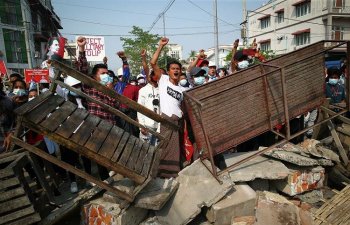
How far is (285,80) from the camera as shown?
3.65 m

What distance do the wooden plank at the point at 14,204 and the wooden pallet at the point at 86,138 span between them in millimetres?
520

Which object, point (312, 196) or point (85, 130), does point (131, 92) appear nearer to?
point (85, 130)

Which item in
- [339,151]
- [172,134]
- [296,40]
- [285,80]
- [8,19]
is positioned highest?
[8,19]

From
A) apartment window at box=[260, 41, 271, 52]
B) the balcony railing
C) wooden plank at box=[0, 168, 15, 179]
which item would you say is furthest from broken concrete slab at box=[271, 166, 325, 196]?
apartment window at box=[260, 41, 271, 52]

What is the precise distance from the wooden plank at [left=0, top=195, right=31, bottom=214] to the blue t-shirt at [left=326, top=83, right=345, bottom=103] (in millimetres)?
5275

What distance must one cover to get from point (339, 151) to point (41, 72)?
960 cm

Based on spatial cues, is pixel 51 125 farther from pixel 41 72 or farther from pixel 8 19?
pixel 8 19

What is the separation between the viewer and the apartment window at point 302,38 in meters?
30.1

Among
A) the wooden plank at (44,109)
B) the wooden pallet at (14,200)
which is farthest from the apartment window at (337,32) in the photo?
the wooden pallet at (14,200)

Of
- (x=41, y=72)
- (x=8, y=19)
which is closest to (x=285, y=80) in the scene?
(x=41, y=72)

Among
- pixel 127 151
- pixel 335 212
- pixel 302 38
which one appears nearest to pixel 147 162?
pixel 127 151

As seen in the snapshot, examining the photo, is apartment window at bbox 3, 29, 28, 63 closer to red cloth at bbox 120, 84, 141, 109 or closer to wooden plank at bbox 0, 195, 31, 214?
red cloth at bbox 120, 84, 141, 109

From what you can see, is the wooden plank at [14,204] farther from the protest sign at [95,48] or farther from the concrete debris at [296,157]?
the protest sign at [95,48]

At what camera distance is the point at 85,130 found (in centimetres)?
266
